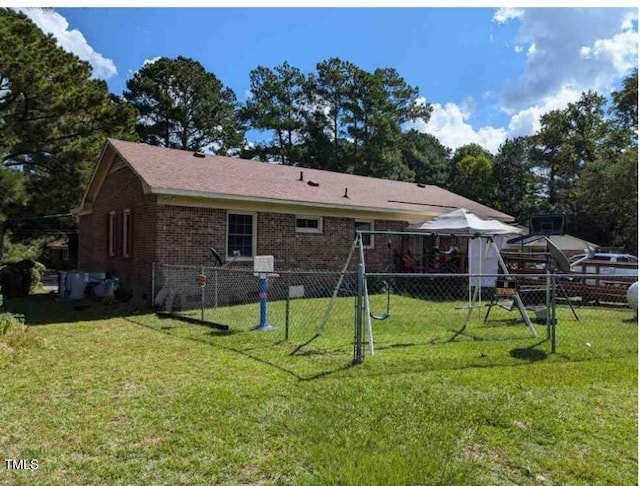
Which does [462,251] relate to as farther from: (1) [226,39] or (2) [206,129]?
(2) [206,129]

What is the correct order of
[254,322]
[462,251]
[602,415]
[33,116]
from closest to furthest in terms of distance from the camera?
[602,415]
[254,322]
[462,251]
[33,116]

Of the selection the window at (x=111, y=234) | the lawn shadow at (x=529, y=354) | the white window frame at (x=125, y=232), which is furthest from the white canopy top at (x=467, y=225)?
the window at (x=111, y=234)

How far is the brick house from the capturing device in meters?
12.3

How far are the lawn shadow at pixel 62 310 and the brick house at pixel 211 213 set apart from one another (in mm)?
942

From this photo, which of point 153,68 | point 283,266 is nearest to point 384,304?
point 283,266

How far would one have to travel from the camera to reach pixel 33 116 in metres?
17.8

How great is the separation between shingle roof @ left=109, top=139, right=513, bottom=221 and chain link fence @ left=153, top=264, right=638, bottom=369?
2.21 m

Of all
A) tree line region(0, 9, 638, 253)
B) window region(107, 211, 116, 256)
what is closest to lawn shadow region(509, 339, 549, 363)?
window region(107, 211, 116, 256)

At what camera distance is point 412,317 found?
10.4 meters

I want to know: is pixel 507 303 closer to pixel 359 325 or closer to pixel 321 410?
pixel 359 325

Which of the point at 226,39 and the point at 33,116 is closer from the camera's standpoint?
the point at 226,39

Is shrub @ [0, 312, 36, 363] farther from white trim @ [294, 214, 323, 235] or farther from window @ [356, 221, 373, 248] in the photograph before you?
window @ [356, 221, 373, 248]

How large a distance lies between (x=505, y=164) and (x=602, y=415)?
41684 mm

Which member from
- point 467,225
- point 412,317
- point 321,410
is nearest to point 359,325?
point 321,410
